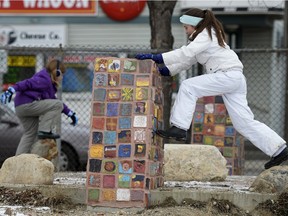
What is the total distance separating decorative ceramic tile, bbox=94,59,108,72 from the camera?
6.66 m

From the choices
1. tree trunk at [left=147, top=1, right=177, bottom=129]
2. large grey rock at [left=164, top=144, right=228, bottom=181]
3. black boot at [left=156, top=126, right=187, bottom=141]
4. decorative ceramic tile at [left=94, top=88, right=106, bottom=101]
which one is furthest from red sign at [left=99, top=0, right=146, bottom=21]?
decorative ceramic tile at [left=94, top=88, right=106, bottom=101]

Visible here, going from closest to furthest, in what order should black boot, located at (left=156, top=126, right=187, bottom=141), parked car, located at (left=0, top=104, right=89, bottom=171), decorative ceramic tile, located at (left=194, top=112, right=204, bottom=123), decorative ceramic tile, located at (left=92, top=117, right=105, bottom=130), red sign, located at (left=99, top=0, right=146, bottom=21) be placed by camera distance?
1. decorative ceramic tile, located at (left=92, top=117, right=105, bottom=130)
2. black boot, located at (left=156, top=126, right=187, bottom=141)
3. decorative ceramic tile, located at (left=194, top=112, right=204, bottom=123)
4. parked car, located at (left=0, top=104, right=89, bottom=171)
5. red sign, located at (left=99, top=0, right=146, bottom=21)

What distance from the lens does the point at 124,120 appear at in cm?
659

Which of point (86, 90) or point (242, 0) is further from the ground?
point (242, 0)

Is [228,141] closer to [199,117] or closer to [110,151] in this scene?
[199,117]

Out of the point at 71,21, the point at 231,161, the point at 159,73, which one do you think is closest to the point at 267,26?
the point at 71,21

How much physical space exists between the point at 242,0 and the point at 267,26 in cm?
218

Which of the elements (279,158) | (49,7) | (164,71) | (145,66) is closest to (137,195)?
(145,66)

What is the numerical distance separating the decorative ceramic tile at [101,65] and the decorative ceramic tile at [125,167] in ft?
2.71

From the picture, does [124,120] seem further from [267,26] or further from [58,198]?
[267,26]

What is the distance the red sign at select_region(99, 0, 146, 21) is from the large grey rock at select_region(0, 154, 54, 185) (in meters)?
12.3

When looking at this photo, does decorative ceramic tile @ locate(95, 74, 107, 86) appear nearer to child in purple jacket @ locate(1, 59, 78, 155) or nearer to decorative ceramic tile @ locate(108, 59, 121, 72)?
decorative ceramic tile @ locate(108, 59, 121, 72)

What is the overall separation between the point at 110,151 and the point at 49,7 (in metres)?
13.7

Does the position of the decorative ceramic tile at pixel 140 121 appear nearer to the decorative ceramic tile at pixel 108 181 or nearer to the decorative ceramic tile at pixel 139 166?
the decorative ceramic tile at pixel 139 166
